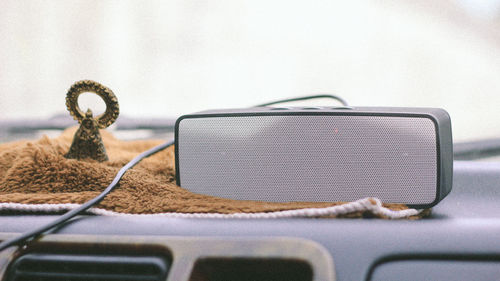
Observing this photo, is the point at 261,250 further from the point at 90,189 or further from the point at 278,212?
the point at 90,189

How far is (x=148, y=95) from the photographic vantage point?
0.90 meters

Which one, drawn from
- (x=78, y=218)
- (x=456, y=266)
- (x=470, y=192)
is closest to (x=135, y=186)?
(x=78, y=218)

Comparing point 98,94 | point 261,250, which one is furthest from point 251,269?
point 98,94

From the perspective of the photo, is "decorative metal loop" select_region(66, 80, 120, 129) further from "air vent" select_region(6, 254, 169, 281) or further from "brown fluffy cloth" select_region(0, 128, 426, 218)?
"air vent" select_region(6, 254, 169, 281)

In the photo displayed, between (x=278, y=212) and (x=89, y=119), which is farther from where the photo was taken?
(x=89, y=119)

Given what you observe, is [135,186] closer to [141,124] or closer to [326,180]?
[326,180]

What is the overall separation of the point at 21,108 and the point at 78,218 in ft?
2.63

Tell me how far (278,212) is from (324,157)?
70 millimetres

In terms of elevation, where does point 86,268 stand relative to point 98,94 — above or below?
below

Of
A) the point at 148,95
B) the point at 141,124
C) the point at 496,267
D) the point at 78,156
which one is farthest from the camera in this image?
the point at 148,95

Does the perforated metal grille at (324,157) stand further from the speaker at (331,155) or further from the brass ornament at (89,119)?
the brass ornament at (89,119)

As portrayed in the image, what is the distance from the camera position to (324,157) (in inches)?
13.8

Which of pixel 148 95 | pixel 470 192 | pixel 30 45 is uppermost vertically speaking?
pixel 30 45

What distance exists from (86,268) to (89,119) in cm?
19
